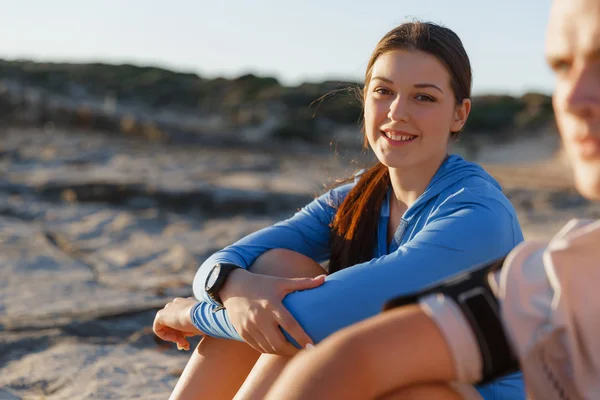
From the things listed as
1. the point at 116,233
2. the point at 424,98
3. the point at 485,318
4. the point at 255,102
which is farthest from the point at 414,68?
the point at 255,102

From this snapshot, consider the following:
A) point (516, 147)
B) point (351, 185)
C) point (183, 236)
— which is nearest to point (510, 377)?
point (351, 185)

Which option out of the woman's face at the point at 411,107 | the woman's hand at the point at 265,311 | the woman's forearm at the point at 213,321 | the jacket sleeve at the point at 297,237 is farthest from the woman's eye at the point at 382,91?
the woman's forearm at the point at 213,321

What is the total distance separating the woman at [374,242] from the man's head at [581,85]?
709 mm

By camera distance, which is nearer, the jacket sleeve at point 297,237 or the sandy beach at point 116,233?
the jacket sleeve at point 297,237

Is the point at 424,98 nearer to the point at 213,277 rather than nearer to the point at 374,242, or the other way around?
the point at 374,242

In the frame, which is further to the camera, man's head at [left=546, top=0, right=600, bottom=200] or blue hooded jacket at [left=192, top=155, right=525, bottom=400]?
blue hooded jacket at [left=192, top=155, right=525, bottom=400]

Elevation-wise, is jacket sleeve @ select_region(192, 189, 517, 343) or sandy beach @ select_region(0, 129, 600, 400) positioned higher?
jacket sleeve @ select_region(192, 189, 517, 343)

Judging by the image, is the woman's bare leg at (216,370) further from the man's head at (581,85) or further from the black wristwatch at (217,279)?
the man's head at (581,85)

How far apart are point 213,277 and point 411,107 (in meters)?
0.76

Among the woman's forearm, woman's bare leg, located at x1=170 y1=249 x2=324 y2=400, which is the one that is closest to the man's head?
the woman's forearm

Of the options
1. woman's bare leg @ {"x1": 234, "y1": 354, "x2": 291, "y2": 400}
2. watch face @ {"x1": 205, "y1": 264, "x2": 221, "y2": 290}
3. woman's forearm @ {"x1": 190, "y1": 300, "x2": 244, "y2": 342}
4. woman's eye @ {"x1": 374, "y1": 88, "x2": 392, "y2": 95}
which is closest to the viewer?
woman's bare leg @ {"x1": 234, "y1": 354, "x2": 291, "y2": 400}

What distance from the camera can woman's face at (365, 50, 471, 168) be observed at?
211 cm

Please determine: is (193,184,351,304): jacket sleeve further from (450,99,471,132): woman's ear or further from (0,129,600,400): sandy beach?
(0,129,600,400): sandy beach

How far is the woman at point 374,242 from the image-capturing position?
5.70 ft
